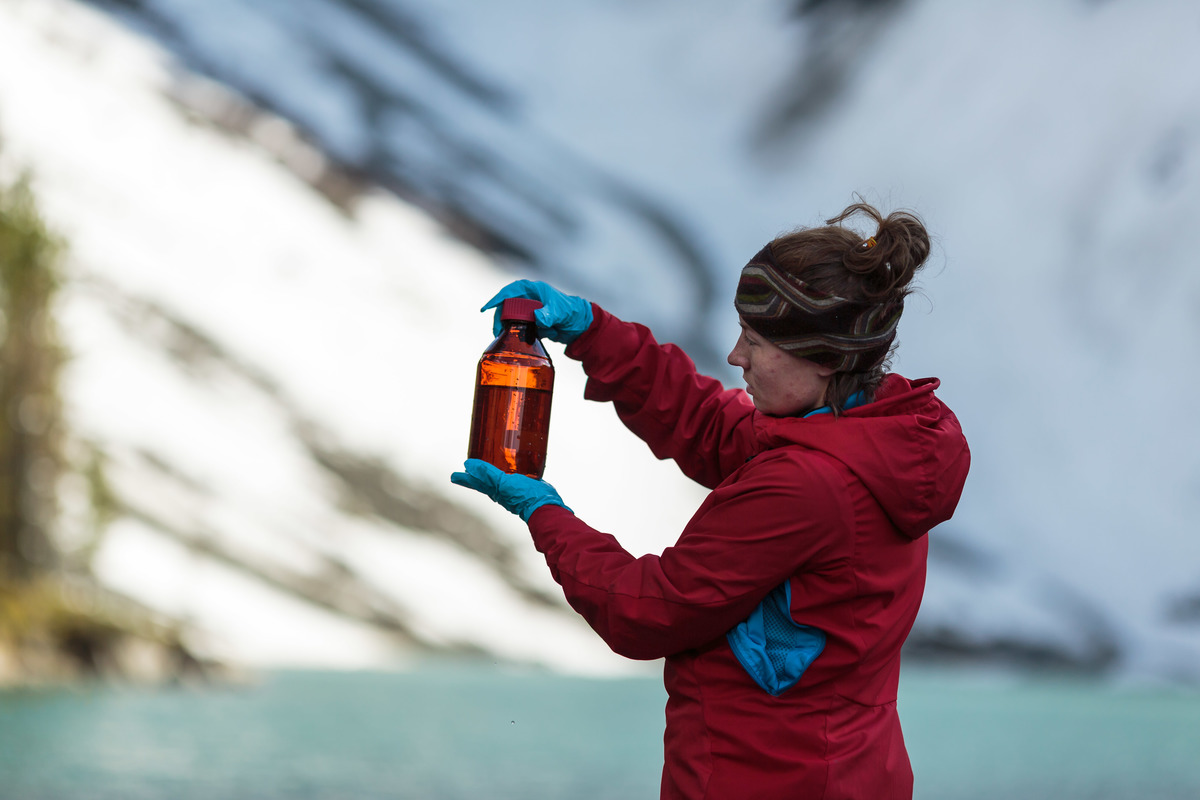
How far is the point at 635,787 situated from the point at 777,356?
536 cm

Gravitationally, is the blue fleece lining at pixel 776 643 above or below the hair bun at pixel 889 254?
below

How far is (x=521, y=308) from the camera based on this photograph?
59.4 inches

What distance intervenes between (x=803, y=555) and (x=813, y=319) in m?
0.27

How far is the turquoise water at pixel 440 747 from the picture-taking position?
19.0 feet

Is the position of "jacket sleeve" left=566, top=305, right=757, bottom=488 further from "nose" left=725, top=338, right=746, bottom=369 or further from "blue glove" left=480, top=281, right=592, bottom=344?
"nose" left=725, top=338, right=746, bottom=369

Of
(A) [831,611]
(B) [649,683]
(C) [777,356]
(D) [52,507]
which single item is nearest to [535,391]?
(C) [777,356]

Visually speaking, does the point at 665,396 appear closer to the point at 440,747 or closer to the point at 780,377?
the point at 780,377

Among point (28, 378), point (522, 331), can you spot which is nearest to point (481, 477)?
point (522, 331)

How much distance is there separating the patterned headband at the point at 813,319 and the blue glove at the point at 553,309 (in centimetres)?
33

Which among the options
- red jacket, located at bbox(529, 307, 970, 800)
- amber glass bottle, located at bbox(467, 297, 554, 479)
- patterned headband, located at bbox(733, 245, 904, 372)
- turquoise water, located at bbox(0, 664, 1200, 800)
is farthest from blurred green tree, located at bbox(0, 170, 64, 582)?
patterned headband, located at bbox(733, 245, 904, 372)

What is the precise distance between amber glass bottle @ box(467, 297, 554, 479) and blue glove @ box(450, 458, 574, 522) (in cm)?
10

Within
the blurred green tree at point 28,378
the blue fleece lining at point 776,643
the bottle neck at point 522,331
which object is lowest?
the blue fleece lining at point 776,643

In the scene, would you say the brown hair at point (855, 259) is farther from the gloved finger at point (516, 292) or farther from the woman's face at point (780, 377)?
the gloved finger at point (516, 292)

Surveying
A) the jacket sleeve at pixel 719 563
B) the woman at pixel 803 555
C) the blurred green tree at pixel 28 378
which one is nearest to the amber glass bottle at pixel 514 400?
the woman at pixel 803 555
